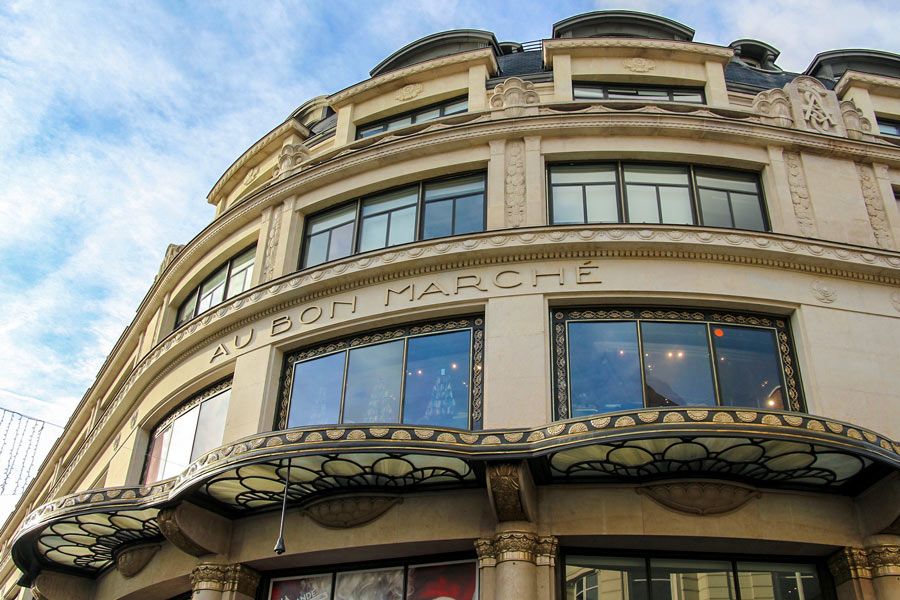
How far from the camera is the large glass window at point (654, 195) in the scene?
21141mm

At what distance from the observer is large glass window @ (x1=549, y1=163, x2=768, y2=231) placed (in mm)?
21141

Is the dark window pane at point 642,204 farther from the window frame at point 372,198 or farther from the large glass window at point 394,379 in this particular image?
the large glass window at point 394,379

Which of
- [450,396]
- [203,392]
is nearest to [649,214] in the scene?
[450,396]

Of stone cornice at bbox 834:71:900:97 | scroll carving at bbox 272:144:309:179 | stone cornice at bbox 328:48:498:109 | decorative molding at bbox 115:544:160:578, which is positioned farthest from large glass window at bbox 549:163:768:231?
Answer: decorative molding at bbox 115:544:160:578

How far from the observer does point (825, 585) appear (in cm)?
1611

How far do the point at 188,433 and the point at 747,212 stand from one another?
16486 millimetres

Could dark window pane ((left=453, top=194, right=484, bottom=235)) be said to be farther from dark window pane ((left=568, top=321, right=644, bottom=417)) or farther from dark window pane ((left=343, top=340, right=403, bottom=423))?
dark window pane ((left=568, top=321, right=644, bottom=417))

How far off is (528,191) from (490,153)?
187cm

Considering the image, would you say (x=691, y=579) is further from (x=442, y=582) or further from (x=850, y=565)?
(x=442, y=582)

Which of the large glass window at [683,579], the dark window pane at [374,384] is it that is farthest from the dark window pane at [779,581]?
the dark window pane at [374,384]

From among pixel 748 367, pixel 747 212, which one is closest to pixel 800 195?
pixel 747 212

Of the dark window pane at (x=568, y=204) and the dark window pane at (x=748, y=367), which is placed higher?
the dark window pane at (x=568, y=204)

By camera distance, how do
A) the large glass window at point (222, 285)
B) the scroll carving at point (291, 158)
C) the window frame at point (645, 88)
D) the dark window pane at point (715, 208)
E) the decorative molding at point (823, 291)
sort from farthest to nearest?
the scroll carving at point (291, 158), the window frame at point (645, 88), the large glass window at point (222, 285), the dark window pane at point (715, 208), the decorative molding at point (823, 291)

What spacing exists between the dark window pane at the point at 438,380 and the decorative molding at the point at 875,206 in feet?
35.3
